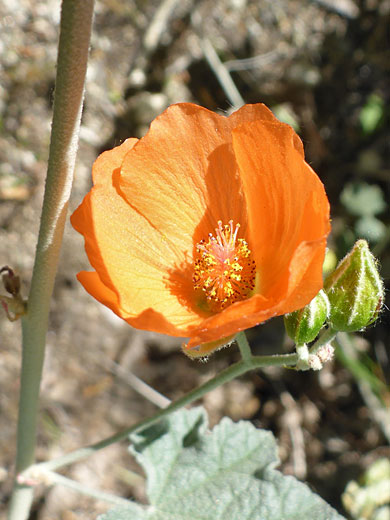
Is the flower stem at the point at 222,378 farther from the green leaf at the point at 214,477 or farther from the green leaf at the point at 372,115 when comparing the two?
the green leaf at the point at 372,115

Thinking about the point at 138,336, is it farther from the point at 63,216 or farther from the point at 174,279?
the point at 63,216

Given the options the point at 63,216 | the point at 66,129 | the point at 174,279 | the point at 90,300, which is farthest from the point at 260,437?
the point at 90,300

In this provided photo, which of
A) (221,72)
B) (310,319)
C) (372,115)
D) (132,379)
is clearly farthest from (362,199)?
(310,319)

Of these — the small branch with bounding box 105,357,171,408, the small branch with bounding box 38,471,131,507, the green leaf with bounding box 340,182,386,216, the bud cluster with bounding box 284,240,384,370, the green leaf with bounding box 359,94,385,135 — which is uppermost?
the green leaf with bounding box 359,94,385,135

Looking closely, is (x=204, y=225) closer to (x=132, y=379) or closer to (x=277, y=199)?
(x=277, y=199)

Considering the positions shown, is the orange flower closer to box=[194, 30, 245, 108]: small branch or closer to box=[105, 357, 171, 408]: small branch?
box=[105, 357, 171, 408]: small branch

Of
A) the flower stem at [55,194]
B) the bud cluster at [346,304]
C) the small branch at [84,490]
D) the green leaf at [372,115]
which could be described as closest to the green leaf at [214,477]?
the small branch at [84,490]

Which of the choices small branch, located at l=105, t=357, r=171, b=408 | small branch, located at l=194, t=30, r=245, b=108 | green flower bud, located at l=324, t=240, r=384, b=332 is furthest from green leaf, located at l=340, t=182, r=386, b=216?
green flower bud, located at l=324, t=240, r=384, b=332
